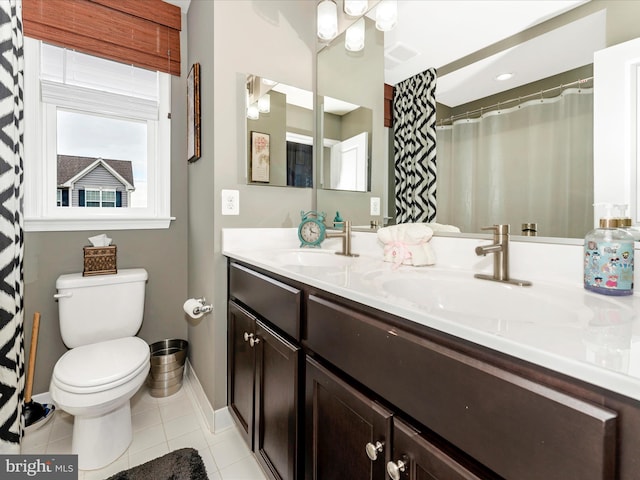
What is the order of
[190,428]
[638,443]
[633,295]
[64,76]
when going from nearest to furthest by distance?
[638,443] → [633,295] → [190,428] → [64,76]

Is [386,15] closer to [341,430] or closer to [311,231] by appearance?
[311,231]

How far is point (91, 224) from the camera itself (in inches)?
69.8

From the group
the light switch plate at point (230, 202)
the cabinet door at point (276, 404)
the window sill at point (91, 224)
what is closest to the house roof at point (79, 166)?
the window sill at point (91, 224)

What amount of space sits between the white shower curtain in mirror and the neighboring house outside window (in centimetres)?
183

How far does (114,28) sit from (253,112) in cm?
105

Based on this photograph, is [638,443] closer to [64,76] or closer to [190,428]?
[190,428]

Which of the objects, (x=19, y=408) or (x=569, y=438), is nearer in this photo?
(x=569, y=438)

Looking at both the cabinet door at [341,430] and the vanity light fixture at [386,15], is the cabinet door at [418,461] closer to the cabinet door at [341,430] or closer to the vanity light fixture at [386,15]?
the cabinet door at [341,430]

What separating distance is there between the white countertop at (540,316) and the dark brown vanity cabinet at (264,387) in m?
0.24

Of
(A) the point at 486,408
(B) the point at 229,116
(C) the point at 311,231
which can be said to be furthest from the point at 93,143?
(A) the point at 486,408

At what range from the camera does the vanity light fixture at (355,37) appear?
5.08ft

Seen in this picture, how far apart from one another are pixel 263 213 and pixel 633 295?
142cm

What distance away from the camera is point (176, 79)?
6.57ft

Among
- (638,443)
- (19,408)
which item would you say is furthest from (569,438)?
(19,408)
